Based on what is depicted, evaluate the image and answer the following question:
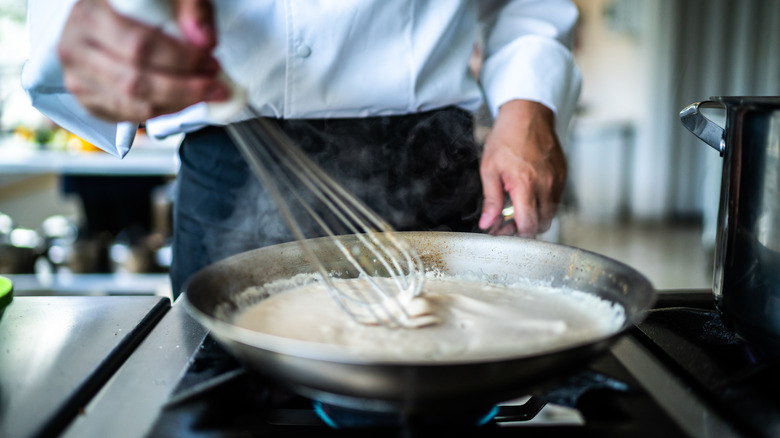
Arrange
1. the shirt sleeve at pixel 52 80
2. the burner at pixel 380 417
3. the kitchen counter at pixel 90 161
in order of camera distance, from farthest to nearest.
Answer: the kitchen counter at pixel 90 161
the shirt sleeve at pixel 52 80
the burner at pixel 380 417

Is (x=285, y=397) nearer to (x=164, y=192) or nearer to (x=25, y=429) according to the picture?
(x=25, y=429)

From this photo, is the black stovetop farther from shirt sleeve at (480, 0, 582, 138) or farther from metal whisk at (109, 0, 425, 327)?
shirt sleeve at (480, 0, 582, 138)

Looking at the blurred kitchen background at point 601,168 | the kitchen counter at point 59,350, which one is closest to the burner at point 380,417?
the kitchen counter at point 59,350

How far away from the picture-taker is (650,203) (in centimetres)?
481

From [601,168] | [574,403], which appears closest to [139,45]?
[574,403]

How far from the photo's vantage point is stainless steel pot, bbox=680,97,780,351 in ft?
1.76

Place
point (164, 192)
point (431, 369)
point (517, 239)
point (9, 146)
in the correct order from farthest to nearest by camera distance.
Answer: point (164, 192)
point (9, 146)
point (517, 239)
point (431, 369)

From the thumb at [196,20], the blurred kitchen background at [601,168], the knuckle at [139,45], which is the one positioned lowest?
the blurred kitchen background at [601,168]

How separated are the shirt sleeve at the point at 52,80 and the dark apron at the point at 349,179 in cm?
13

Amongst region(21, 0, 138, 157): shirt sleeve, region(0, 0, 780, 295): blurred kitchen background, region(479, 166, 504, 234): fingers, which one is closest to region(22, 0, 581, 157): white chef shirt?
region(21, 0, 138, 157): shirt sleeve

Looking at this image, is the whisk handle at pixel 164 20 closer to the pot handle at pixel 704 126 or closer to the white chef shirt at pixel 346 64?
the white chef shirt at pixel 346 64

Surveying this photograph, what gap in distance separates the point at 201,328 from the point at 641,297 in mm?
466

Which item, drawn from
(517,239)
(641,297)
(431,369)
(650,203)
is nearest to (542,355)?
(431,369)

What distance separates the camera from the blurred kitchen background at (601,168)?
8.27 ft
